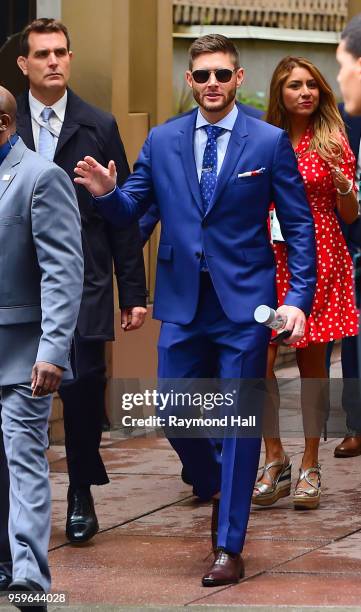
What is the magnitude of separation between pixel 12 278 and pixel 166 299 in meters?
0.99

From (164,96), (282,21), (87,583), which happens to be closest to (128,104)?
A: (164,96)

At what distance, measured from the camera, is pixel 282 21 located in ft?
52.7

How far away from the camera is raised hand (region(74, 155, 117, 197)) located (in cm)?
676

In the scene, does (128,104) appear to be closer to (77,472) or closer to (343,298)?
(343,298)

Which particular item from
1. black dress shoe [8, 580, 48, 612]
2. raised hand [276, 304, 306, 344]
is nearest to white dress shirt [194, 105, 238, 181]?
raised hand [276, 304, 306, 344]

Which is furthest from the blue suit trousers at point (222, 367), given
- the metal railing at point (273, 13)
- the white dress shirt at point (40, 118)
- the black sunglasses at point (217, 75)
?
the metal railing at point (273, 13)

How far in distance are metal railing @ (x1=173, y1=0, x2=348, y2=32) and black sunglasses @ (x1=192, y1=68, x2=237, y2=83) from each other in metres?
7.99

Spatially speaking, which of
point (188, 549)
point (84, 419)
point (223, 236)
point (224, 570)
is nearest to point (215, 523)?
point (188, 549)

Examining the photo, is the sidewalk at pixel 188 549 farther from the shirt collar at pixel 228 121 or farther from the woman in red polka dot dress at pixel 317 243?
the shirt collar at pixel 228 121

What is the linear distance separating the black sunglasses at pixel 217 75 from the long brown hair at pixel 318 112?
138 centimetres

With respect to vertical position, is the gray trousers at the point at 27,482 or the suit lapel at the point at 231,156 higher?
the suit lapel at the point at 231,156

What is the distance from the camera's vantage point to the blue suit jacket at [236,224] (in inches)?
274

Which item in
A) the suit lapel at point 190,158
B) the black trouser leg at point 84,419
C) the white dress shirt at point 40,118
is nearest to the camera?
the suit lapel at point 190,158

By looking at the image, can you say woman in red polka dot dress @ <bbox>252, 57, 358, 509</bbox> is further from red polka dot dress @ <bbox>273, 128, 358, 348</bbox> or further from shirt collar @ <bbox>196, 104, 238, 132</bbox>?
shirt collar @ <bbox>196, 104, 238, 132</bbox>
